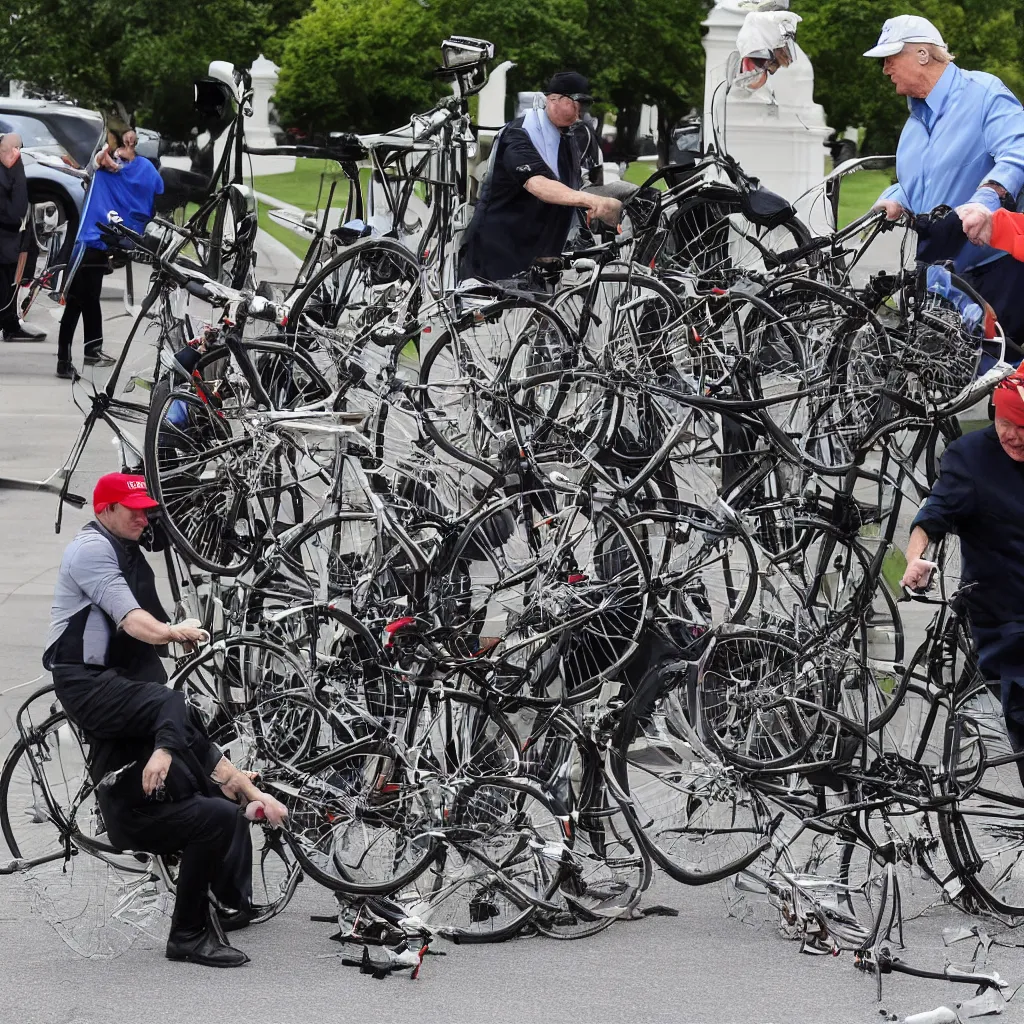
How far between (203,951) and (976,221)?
4015 millimetres

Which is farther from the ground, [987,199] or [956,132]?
[956,132]

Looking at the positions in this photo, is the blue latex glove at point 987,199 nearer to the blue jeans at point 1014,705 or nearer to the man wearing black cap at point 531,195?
the man wearing black cap at point 531,195

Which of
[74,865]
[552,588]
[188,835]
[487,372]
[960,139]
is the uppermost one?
[960,139]

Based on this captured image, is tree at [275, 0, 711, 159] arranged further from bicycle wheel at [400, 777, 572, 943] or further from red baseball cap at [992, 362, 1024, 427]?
bicycle wheel at [400, 777, 572, 943]

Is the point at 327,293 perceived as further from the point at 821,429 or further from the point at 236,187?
the point at 821,429

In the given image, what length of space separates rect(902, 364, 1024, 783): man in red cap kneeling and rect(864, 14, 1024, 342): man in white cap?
1.81m

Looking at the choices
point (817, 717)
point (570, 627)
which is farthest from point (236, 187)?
point (817, 717)

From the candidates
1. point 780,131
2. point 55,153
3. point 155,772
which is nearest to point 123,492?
point 155,772

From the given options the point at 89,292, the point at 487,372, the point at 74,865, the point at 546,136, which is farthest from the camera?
the point at 89,292

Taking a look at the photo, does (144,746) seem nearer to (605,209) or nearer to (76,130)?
(605,209)

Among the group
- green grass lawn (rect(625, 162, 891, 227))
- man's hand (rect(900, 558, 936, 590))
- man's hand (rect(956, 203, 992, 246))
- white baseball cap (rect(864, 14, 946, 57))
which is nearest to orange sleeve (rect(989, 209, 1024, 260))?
man's hand (rect(956, 203, 992, 246))

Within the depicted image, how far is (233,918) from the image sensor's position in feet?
21.5

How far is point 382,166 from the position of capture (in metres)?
9.30

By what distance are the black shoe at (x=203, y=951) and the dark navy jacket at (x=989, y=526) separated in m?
2.79
